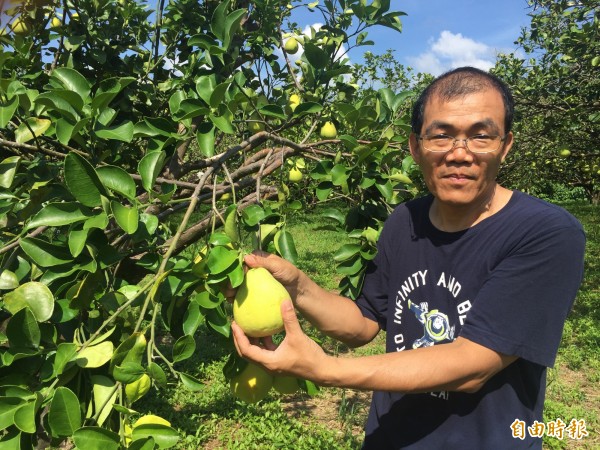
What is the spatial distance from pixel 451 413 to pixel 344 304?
42 cm

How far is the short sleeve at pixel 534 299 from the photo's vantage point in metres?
1.05

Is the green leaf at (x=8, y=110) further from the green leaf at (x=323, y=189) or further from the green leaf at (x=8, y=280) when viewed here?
the green leaf at (x=323, y=189)

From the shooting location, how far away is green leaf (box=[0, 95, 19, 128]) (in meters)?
1.08

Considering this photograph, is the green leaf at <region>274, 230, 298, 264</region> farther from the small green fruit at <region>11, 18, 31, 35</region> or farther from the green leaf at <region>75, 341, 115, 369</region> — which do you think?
the small green fruit at <region>11, 18, 31, 35</region>

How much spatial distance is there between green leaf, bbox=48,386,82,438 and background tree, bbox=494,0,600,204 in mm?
3479

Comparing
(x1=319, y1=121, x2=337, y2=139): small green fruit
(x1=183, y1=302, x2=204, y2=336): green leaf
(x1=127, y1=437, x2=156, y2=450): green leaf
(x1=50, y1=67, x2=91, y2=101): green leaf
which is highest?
(x1=319, y1=121, x2=337, y2=139): small green fruit

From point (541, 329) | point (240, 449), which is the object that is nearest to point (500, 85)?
point (541, 329)

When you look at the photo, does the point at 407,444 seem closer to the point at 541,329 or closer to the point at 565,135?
the point at 541,329

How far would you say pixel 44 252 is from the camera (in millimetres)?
1005

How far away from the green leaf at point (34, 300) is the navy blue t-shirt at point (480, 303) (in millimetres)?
813

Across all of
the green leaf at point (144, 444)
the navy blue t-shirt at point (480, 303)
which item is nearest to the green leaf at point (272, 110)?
the navy blue t-shirt at point (480, 303)

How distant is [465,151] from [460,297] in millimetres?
332

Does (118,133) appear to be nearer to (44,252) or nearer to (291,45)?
(44,252)

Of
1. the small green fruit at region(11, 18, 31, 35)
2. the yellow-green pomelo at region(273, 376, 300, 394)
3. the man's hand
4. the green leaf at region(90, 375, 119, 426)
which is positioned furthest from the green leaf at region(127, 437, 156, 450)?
the small green fruit at region(11, 18, 31, 35)
